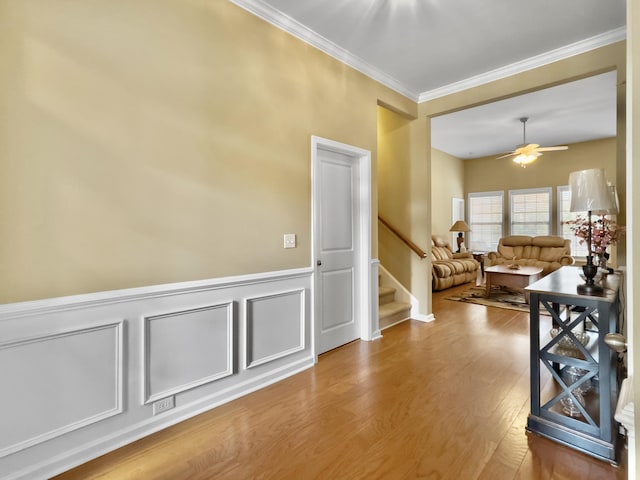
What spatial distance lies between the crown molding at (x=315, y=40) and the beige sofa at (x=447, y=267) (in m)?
3.35

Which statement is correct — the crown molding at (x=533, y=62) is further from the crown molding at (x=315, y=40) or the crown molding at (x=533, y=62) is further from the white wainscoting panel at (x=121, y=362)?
the white wainscoting panel at (x=121, y=362)

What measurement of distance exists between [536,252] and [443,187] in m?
2.62

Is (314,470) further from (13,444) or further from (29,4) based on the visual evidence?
(29,4)

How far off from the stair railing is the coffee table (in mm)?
2037

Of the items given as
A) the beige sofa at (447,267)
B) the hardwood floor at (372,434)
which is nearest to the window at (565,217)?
the beige sofa at (447,267)

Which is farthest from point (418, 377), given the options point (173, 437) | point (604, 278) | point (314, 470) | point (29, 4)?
point (29, 4)

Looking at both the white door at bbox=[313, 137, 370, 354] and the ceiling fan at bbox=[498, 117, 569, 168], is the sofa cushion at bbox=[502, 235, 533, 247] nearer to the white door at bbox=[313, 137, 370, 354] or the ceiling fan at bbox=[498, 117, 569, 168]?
the ceiling fan at bbox=[498, 117, 569, 168]

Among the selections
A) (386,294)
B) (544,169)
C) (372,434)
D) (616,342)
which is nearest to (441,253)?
(386,294)

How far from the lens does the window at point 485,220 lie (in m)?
8.80

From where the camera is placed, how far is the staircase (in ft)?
13.4

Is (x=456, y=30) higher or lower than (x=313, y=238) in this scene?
higher

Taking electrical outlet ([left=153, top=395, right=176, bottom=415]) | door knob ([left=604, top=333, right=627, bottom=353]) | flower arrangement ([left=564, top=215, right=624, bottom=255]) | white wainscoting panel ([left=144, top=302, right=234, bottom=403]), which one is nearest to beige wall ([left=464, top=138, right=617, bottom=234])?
flower arrangement ([left=564, top=215, right=624, bottom=255])

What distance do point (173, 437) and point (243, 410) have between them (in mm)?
465

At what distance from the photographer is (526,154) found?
549cm
